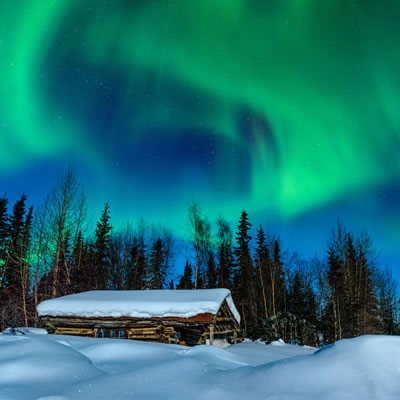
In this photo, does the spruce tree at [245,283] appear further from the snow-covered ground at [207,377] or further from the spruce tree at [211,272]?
the snow-covered ground at [207,377]

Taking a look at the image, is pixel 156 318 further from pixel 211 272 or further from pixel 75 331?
pixel 211 272

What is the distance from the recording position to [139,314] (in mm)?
14469

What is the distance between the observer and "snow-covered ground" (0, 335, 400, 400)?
3.78m

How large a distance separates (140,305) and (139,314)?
41 centimetres

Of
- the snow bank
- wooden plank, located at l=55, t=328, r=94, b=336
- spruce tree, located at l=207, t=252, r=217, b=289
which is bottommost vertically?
wooden plank, located at l=55, t=328, r=94, b=336

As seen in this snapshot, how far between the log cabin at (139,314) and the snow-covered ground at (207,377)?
895 cm

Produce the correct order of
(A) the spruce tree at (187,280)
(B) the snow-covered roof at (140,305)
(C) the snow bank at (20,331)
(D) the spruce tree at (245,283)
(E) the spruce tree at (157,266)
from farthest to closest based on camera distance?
(A) the spruce tree at (187,280)
(E) the spruce tree at (157,266)
(D) the spruce tree at (245,283)
(B) the snow-covered roof at (140,305)
(C) the snow bank at (20,331)

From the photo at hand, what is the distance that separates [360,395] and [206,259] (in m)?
30.6

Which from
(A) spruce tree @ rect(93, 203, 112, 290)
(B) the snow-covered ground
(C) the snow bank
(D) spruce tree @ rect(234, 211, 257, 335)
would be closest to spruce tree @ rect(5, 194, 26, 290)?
(A) spruce tree @ rect(93, 203, 112, 290)

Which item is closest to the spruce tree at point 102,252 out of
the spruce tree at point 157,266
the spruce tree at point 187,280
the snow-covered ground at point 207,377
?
the spruce tree at point 157,266

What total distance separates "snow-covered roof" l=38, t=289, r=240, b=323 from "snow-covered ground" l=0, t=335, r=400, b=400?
892cm

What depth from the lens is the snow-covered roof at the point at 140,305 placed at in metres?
14.2

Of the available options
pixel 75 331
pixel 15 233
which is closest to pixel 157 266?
pixel 15 233

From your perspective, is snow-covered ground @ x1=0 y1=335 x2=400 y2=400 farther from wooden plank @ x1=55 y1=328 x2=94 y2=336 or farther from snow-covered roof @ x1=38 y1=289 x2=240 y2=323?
wooden plank @ x1=55 y1=328 x2=94 y2=336
